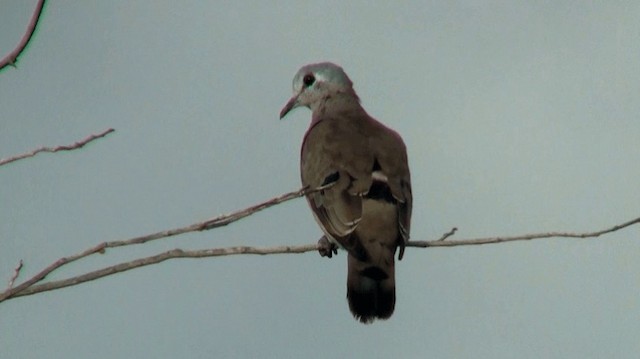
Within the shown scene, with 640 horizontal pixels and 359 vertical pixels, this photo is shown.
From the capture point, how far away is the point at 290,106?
9.96 m

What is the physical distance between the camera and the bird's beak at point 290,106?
9.93 meters

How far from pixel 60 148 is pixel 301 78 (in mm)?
5570

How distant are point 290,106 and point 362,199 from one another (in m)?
2.54

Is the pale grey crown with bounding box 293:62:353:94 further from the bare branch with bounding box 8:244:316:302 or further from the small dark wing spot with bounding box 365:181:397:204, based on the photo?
the bare branch with bounding box 8:244:316:302

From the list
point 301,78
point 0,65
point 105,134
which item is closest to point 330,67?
point 301,78

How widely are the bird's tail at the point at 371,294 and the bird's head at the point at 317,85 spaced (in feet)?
8.97

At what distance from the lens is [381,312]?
726 centimetres

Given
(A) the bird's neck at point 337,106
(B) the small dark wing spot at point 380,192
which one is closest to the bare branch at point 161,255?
(B) the small dark wing spot at point 380,192

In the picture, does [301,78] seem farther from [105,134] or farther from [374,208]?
[105,134]

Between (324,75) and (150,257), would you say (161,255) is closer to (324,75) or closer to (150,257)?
(150,257)

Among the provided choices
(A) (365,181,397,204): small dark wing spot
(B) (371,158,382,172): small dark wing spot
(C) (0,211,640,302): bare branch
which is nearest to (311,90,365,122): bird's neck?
(B) (371,158,382,172): small dark wing spot

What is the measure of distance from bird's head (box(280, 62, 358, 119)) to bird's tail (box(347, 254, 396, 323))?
2735mm

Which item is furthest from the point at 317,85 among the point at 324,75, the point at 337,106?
the point at 337,106

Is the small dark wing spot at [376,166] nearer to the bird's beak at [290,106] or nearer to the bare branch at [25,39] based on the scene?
the bird's beak at [290,106]
